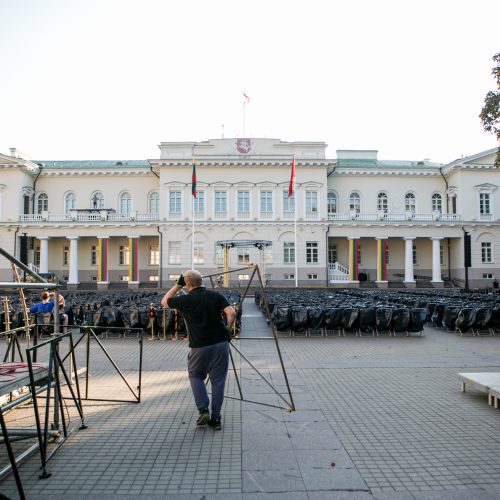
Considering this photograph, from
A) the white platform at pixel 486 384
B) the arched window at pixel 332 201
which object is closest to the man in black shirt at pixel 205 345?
the white platform at pixel 486 384

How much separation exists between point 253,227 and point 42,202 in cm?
2452

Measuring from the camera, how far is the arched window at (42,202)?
50.1m

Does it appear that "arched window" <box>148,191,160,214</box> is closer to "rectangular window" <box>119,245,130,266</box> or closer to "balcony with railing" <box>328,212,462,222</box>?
"rectangular window" <box>119,245,130,266</box>

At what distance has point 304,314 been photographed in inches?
586

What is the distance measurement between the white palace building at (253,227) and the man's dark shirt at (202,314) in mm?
36718

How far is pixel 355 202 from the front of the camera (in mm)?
50250

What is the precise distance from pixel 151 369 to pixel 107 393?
78.9 inches

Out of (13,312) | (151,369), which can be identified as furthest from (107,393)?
(13,312)

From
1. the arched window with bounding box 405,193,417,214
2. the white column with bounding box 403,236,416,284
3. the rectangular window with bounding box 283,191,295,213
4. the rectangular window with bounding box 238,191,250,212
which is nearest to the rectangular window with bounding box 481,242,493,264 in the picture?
the white column with bounding box 403,236,416,284

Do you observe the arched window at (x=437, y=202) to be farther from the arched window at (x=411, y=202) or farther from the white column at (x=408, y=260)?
the white column at (x=408, y=260)

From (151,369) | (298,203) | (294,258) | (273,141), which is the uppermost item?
(273,141)

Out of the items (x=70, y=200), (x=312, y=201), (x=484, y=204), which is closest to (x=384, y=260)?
(x=312, y=201)

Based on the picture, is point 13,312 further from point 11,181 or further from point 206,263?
point 11,181

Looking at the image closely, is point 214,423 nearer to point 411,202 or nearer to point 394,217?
point 394,217
